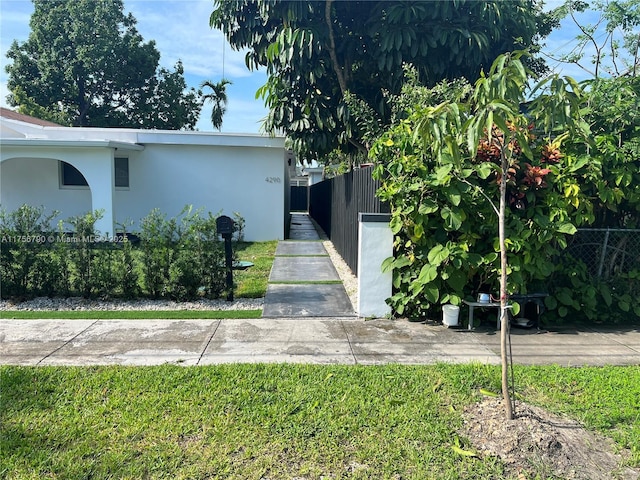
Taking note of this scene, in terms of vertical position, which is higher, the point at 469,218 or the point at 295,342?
the point at 469,218

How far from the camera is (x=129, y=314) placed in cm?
559

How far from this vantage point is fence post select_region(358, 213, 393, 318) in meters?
5.41

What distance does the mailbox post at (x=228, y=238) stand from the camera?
19.2 ft

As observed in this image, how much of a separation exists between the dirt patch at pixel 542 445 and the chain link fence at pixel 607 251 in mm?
3230

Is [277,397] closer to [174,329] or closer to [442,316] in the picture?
[174,329]

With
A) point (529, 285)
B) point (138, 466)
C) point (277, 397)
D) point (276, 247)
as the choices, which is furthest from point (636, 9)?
point (138, 466)

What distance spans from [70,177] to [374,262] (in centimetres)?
1188

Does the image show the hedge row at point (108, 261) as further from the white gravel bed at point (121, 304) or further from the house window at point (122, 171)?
the house window at point (122, 171)

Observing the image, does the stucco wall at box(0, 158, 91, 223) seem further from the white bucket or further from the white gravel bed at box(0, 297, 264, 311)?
the white bucket

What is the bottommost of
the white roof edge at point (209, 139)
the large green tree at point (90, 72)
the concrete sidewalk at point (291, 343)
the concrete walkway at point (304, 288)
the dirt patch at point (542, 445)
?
the dirt patch at point (542, 445)

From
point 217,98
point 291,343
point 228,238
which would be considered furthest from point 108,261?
point 217,98

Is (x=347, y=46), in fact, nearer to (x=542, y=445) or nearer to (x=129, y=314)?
(x=129, y=314)

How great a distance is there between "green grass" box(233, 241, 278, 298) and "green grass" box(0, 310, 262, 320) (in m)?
0.86

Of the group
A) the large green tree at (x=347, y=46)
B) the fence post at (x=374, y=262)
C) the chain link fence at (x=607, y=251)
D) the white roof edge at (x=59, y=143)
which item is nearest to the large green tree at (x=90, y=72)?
the white roof edge at (x=59, y=143)
